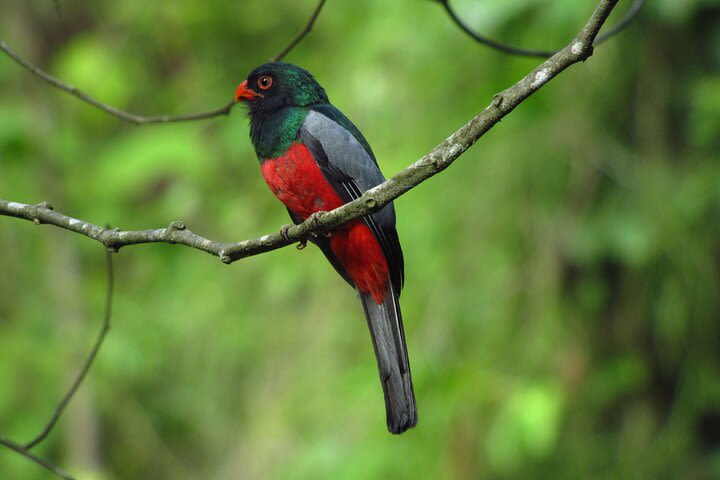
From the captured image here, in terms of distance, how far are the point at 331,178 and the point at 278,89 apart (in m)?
0.45

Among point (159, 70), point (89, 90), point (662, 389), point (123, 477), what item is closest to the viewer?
point (662, 389)

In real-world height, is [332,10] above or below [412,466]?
above

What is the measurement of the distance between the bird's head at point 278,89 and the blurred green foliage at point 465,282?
869mm

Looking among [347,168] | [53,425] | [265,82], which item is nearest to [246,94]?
[265,82]

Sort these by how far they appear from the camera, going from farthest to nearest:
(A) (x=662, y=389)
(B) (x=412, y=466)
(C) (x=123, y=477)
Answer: (C) (x=123, y=477)
(A) (x=662, y=389)
(B) (x=412, y=466)

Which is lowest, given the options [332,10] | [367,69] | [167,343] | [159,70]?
[167,343]

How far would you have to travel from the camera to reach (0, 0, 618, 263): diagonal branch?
187cm

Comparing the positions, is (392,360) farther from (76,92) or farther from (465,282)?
(465,282)

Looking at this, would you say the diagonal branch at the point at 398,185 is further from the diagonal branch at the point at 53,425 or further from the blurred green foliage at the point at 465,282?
the blurred green foliage at the point at 465,282

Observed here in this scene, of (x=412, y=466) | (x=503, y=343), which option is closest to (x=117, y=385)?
(x=412, y=466)

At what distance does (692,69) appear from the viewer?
4.51 meters

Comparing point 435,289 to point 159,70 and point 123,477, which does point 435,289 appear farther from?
point 159,70

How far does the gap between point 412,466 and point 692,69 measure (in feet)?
8.35

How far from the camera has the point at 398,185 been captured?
6.59ft
